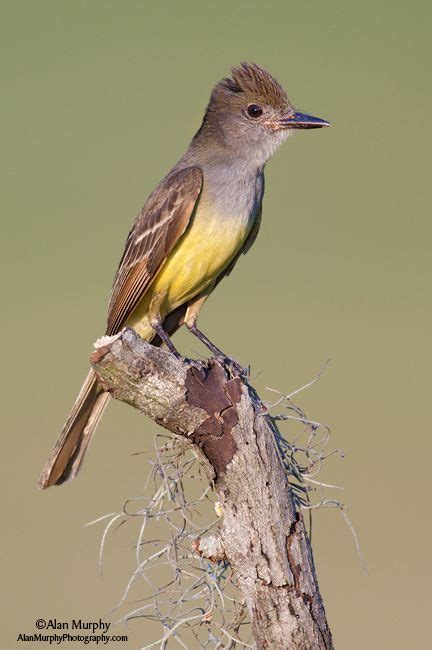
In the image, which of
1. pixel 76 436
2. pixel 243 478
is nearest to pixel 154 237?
pixel 76 436

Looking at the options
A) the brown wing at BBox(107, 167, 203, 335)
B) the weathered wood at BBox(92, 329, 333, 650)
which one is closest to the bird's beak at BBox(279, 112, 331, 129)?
the brown wing at BBox(107, 167, 203, 335)

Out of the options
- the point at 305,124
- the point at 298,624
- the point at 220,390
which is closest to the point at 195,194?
the point at 305,124

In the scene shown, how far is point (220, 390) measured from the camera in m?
3.23

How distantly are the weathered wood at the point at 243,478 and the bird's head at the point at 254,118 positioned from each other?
Result: 218cm

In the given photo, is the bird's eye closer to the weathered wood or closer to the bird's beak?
the bird's beak

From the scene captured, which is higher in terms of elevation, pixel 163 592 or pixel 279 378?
pixel 279 378

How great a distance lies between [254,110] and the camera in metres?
5.24

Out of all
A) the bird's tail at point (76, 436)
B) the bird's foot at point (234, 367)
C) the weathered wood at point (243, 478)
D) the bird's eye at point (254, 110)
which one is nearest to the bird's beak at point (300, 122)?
the bird's eye at point (254, 110)

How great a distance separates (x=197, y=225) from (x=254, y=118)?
0.80 metres

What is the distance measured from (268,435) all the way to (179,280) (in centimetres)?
172

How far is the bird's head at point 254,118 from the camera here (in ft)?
16.9

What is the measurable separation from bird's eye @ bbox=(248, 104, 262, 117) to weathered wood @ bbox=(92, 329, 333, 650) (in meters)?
2.33

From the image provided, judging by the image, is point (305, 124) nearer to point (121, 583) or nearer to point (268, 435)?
point (268, 435)

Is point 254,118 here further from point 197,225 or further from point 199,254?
point 199,254
